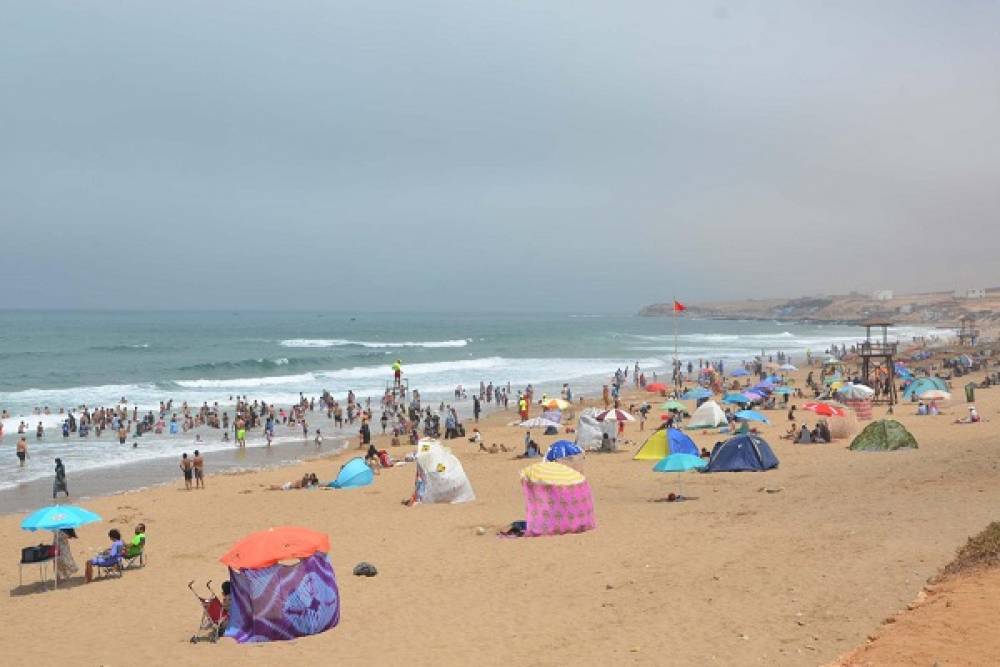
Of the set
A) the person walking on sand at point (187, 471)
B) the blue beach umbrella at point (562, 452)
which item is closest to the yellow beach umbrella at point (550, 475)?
the blue beach umbrella at point (562, 452)

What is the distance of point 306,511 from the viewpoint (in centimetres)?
1733

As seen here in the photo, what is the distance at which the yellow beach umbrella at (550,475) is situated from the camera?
43.4ft

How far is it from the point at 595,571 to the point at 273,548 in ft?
14.1

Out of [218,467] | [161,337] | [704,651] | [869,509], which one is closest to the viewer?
[704,651]

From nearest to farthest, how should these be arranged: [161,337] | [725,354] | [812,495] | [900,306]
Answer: [812,495], [725,354], [161,337], [900,306]

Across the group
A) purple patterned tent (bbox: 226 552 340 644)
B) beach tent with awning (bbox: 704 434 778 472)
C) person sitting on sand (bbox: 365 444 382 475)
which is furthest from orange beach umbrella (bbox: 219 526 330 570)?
person sitting on sand (bbox: 365 444 382 475)

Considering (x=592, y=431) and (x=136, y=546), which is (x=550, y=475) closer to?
(x=136, y=546)

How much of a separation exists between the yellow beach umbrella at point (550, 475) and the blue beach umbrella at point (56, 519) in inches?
271

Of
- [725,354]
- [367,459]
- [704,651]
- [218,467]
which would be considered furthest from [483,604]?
[725,354]

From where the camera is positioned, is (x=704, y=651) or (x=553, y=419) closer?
(x=704, y=651)

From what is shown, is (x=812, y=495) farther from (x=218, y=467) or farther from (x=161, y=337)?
(x=161, y=337)

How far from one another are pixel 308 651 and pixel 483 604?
224cm

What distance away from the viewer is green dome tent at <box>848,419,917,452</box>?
19031mm

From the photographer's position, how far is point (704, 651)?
797 cm
